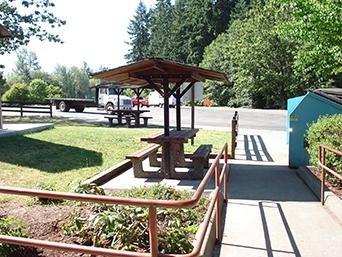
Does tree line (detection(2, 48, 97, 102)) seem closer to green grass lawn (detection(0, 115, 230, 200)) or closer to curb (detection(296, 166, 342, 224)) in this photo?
green grass lawn (detection(0, 115, 230, 200))

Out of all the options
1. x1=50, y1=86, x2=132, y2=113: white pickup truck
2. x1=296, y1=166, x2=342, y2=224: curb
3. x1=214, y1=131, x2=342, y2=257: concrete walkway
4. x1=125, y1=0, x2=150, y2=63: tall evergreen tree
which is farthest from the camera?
x1=125, y1=0, x2=150, y2=63: tall evergreen tree

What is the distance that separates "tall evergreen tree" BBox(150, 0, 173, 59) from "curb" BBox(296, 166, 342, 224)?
59500 mm

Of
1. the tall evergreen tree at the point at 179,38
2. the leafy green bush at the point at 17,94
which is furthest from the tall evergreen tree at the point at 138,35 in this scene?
the leafy green bush at the point at 17,94

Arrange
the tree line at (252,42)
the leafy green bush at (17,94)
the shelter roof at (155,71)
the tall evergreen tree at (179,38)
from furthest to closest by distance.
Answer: the tall evergreen tree at (179,38) → the leafy green bush at (17,94) → the tree line at (252,42) → the shelter roof at (155,71)

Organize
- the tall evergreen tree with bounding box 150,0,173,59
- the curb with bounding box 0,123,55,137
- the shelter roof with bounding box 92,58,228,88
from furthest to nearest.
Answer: the tall evergreen tree with bounding box 150,0,173,59 < the curb with bounding box 0,123,55,137 < the shelter roof with bounding box 92,58,228,88

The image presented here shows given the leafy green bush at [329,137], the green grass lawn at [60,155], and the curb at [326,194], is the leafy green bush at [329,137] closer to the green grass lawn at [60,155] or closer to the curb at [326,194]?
the curb at [326,194]

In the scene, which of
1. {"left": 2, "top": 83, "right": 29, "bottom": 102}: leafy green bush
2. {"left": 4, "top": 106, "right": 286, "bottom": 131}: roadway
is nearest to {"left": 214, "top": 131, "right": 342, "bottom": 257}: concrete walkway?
{"left": 4, "top": 106, "right": 286, "bottom": 131}: roadway

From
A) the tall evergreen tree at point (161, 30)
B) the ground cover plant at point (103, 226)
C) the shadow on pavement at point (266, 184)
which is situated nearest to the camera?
the ground cover plant at point (103, 226)

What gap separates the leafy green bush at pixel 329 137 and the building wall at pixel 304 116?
131 cm

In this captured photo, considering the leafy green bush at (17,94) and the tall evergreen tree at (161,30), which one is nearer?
the leafy green bush at (17,94)

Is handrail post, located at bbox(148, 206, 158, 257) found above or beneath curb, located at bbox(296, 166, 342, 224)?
above

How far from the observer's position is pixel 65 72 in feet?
293

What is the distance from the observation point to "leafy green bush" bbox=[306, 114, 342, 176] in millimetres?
6779

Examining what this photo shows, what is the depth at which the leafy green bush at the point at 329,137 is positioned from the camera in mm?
6779
